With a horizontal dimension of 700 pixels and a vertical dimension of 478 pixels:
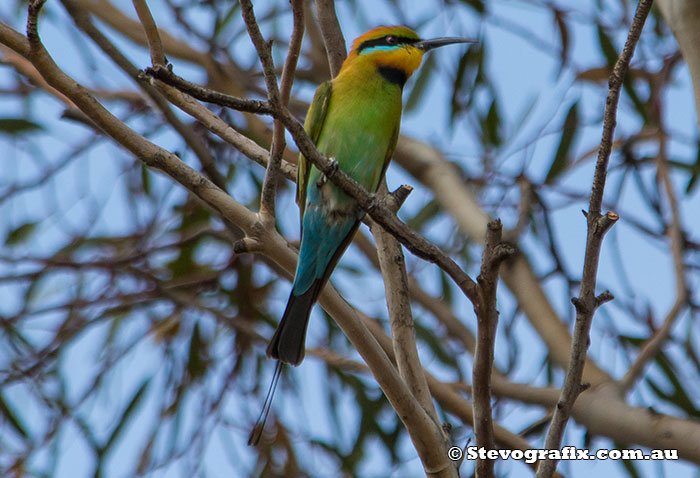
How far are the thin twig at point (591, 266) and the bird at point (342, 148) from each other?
600 mm

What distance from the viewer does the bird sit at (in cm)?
182

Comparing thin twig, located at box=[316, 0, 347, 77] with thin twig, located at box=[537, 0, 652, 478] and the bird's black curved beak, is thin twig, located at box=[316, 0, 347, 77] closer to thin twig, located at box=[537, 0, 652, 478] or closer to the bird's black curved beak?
the bird's black curved beak

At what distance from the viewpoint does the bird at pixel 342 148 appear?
1.82 m

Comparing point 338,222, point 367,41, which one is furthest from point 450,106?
point 338,222

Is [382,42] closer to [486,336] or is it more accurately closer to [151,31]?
[151,31]

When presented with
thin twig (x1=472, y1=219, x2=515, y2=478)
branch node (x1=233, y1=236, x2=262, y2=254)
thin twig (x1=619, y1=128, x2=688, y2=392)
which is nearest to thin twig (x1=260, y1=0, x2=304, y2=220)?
branch node (x1=233, y1=236, x2=262, y2=254)

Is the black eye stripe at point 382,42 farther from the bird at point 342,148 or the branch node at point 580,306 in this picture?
the branch node at point 580,306

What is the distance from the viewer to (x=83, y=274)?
2965mm

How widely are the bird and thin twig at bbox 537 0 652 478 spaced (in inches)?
23.6

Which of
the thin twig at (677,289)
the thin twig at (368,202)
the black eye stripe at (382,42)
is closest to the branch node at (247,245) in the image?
the thin twig at (368,202)

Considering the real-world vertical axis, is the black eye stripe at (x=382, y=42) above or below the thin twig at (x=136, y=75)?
above

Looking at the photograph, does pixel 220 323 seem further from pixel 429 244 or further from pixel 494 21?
pixel 429 244

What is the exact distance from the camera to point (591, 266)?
1.25 m

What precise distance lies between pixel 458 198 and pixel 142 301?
1.22 m
